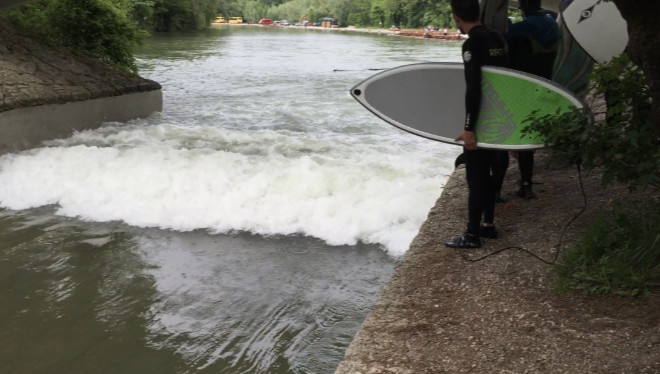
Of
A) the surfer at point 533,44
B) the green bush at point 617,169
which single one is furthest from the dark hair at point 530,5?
the green bush at point 617,169

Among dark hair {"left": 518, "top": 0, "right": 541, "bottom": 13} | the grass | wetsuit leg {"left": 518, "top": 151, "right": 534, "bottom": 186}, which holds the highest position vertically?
dark hair {"left": 518, "top": 0, "right": 541, "bottom": 13}

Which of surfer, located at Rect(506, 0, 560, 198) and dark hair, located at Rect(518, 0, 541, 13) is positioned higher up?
dark hair, located at Rect(518, 0, 541, 13)

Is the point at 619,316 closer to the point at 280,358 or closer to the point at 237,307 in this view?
the point at 280,358

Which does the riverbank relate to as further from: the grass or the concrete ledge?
the concrete ledge

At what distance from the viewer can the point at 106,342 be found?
15.1 ft

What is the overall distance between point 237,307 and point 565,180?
3355 millimetres

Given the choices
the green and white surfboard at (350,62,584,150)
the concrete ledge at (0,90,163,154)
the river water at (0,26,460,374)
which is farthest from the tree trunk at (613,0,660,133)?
the concrete ledge at (0,90,163,154)

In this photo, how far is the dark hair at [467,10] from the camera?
4.13 m

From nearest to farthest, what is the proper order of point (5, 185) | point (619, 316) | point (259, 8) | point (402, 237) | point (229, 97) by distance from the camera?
point (619, 316) < point (402, 237) < point (5, 185) < point (229, 97) < point (259, 8)

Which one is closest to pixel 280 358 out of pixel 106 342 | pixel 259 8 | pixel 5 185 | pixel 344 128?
pixel 106 342

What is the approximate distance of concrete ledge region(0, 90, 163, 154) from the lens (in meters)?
10.2

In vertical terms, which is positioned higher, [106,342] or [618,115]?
[618,115]

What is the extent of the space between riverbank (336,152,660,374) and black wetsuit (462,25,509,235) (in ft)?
1.02

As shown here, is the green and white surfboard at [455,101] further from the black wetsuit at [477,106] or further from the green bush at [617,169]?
the green bush at [617,169]
